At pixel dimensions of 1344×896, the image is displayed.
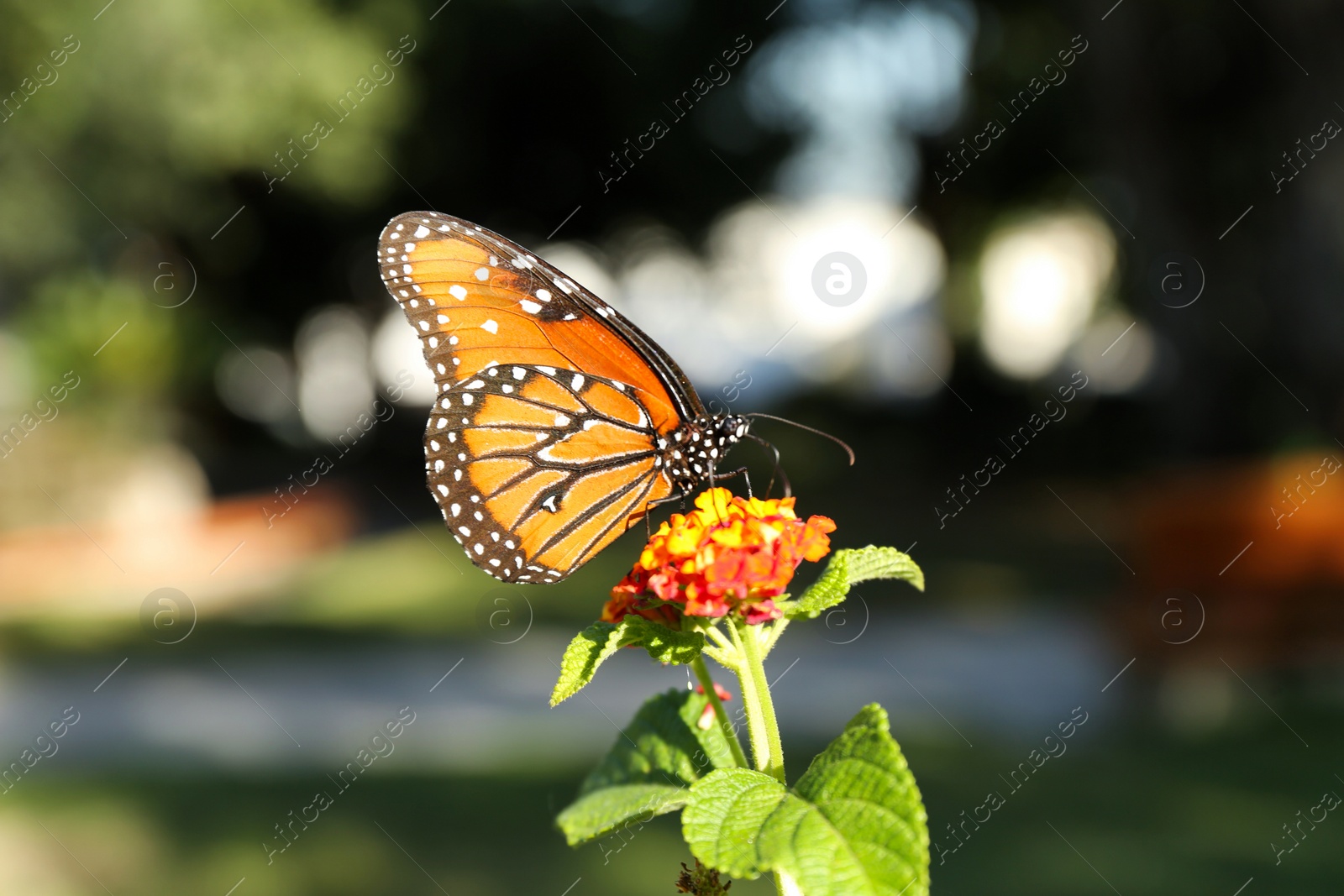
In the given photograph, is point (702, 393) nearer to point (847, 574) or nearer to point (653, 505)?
point (653, 505)

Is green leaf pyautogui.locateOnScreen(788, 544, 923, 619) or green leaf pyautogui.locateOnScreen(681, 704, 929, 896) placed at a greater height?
green leaf pyautogui.locateOnScreen(788, 544, 923, 619)

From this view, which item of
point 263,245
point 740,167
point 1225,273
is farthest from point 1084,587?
point 263,245

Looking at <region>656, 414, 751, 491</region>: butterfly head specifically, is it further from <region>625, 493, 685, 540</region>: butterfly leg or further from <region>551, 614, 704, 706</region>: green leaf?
<region>551, 614, 704, 706</region>: green leaf

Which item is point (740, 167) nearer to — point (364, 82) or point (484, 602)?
point (364, 82)
